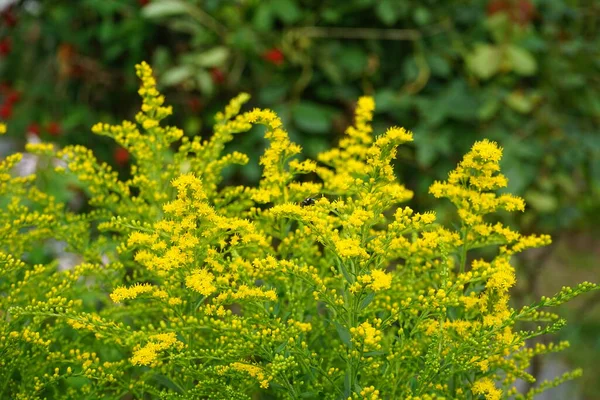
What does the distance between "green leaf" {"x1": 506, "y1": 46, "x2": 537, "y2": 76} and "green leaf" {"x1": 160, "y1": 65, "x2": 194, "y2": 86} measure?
4.57ft

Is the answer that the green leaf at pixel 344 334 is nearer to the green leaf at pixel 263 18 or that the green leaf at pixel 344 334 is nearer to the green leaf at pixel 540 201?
the green leaf at pixel 263 18

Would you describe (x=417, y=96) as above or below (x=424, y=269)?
above

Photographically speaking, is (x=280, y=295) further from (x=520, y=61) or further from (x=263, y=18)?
(x=520, y=61)

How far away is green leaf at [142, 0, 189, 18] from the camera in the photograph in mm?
3365

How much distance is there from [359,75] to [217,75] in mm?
641

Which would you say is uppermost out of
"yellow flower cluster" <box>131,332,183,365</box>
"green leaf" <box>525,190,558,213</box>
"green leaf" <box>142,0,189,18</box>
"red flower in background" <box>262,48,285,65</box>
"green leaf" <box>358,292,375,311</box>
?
"green leaf" <box>142,0,189,18</box>

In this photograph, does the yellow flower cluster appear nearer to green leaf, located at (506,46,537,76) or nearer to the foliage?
the foliage

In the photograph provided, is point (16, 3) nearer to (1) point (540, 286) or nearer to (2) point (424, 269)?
(2) point (424, 269)

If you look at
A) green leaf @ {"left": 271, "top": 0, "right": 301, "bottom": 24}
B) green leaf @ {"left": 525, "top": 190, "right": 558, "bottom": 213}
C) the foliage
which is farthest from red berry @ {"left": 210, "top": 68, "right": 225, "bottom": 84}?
green leaf @ {"left": 525, "top": 190, "right": 558, "bottom": 213}

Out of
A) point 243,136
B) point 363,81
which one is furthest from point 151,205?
point 363,81

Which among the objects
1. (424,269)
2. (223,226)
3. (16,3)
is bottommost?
(223,226)

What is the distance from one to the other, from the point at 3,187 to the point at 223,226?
0.56 m

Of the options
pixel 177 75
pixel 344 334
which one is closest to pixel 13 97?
pixel 177 75

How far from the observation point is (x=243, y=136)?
3.54 metres
